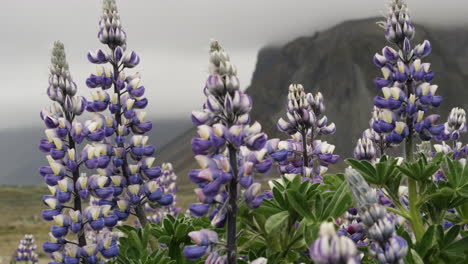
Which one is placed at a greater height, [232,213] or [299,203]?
[232,213]

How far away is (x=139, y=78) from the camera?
15.6 ft

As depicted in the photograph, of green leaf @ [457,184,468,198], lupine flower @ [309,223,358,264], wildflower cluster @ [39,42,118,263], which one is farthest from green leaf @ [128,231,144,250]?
lupine flower @ [309,223,358,264]

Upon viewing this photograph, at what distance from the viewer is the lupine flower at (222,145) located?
2105 mm

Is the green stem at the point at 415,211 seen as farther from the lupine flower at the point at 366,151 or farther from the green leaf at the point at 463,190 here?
the lupine flower at the point at 366,151

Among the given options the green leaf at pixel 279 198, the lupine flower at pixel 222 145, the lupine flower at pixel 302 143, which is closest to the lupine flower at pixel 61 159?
the lupine flower at pixel 302 143

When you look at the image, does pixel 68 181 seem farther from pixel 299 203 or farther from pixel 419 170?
pixel 419 170

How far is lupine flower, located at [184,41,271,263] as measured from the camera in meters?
2.11

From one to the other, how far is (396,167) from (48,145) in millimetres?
2493

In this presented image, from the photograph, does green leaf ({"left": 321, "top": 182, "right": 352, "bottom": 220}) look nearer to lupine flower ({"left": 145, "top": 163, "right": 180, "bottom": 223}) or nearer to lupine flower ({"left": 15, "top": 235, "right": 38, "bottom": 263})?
lupine flower ({"left": 145, "top": 163, "right": 180, "bottom": 223})

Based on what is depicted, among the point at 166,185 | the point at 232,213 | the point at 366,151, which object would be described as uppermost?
the point at 232,213

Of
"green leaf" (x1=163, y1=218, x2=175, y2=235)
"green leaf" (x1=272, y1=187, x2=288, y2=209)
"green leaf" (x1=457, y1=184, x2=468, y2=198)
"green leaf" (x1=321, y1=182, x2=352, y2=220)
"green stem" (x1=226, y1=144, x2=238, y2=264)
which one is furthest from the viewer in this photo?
"green leaf" (x1=163, y1=218, x2=175, y2=235)

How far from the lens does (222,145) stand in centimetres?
215

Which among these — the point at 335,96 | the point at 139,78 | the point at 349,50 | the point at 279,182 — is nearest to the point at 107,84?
the point at 139,78

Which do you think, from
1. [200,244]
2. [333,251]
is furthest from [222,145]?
[333,251]
